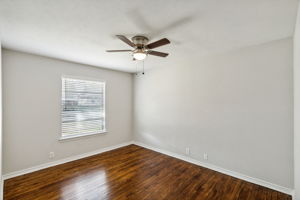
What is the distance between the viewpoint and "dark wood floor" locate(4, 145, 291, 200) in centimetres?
214

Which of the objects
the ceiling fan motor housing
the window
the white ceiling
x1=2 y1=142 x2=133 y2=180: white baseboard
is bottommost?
x1=2 y1=142 x2=133 y2=180: white baseboard

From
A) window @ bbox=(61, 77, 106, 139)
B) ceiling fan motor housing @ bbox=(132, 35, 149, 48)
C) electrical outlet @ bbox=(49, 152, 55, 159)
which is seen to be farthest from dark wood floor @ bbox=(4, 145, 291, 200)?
ceiling fan motor housing @ bbox=(132, 35, 149, 48)

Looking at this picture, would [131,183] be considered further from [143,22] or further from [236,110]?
[143,22]

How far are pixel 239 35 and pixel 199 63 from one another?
42.5 inches

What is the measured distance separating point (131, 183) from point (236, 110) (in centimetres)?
234

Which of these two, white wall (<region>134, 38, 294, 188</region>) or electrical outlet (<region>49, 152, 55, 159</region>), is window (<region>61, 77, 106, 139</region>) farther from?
white wall (<region>134, 38, 294, 188</region>)

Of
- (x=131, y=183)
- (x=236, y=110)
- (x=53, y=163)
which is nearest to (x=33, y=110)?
(x=53, y=163)

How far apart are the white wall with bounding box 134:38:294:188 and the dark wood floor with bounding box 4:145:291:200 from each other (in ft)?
1.40

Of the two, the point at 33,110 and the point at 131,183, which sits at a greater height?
the point at 33,110

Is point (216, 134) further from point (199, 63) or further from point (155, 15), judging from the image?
point (155, 15)

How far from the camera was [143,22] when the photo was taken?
1766 mm

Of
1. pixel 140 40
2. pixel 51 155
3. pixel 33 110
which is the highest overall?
pixel 140 40

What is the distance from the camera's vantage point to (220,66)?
2.85 metres

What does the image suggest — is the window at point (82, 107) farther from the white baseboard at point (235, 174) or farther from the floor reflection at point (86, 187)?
the white baseboard at point (235, 174)
